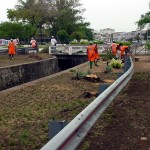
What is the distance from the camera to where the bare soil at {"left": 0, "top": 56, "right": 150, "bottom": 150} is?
5786mm

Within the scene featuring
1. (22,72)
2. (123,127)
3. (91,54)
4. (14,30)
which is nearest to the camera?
(123,127)

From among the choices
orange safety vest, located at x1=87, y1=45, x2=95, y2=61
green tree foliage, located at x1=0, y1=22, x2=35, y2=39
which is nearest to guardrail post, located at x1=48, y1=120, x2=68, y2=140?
orange safety vest, located at x1=87, y1=45, x2=95, y2=61

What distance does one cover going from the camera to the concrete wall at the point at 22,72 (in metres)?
19.7

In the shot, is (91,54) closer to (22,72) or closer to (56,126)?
(22,72)

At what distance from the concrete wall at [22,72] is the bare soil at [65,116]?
770 centimetres

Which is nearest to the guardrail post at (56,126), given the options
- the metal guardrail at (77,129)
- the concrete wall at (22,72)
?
the metal guardrail at (77,129)

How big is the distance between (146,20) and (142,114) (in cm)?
5748

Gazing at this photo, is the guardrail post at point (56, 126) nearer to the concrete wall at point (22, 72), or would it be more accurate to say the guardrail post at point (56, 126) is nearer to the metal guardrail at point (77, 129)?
the metal guardrail at point (77, 129)

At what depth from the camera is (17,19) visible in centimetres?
8812

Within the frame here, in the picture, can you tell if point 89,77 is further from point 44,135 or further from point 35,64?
point 35,64

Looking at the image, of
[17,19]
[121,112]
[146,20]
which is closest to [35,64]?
[121,112]

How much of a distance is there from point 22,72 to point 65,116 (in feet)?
51.5

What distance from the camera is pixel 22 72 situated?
23.0 meters

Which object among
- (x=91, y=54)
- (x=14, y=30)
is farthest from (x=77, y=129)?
(x=14, y=30)
